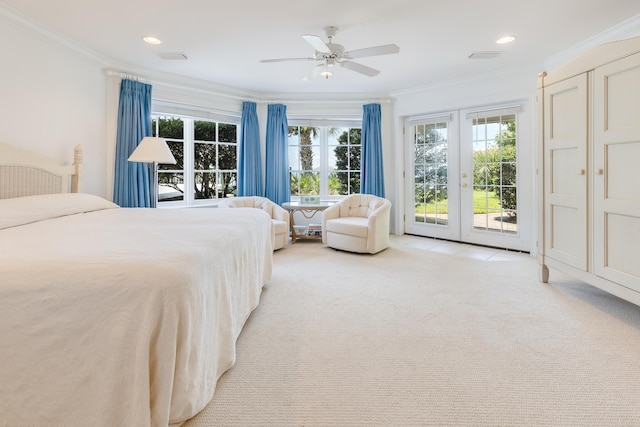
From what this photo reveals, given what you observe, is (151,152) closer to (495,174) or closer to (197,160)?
(197,160)

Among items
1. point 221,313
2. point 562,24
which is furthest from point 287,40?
point 221,313

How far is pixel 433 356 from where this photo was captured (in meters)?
1.94

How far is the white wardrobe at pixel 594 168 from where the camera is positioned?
2.30 metres

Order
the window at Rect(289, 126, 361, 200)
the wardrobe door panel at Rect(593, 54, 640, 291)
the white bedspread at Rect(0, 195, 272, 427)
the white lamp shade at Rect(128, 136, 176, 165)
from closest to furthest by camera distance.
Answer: the white bedspread at Rect(0, 195, 272, 427) → the wardrobe door panel at Rect(593, 54, 640, 291) → the white lamp shade at Rect(128, 136, 176, 165) → the window at Rect(289, 126, 361, 200)

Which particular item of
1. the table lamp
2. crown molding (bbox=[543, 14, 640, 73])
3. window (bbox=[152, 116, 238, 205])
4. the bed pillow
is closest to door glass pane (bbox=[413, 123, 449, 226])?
crown molding (bbox=[543, 14, 640, 73])

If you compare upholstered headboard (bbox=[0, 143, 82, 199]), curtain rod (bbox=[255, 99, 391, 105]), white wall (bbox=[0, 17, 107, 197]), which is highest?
curtain rod (bbox=[255, 99, 391, 105])

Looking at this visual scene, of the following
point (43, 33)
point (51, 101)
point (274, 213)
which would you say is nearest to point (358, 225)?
point (274, 213)

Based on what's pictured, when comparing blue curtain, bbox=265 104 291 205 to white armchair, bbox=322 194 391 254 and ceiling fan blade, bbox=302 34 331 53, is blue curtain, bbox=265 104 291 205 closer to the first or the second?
white armchair, bbox=322 194 391 254

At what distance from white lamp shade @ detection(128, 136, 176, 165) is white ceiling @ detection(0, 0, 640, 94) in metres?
1.01

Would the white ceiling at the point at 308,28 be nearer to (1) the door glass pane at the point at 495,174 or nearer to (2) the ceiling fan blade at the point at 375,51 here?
(2) the ceiling fan blade at the point at 375,51

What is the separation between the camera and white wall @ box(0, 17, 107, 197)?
Result: 3.01 metres

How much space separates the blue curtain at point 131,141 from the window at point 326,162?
2402 millimetres

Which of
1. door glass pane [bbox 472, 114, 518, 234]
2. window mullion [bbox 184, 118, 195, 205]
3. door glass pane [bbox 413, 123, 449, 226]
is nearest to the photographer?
door glass pane [bbox 472, 114, 518, 234]

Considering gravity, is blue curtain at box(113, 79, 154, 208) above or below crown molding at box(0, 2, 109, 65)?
below
